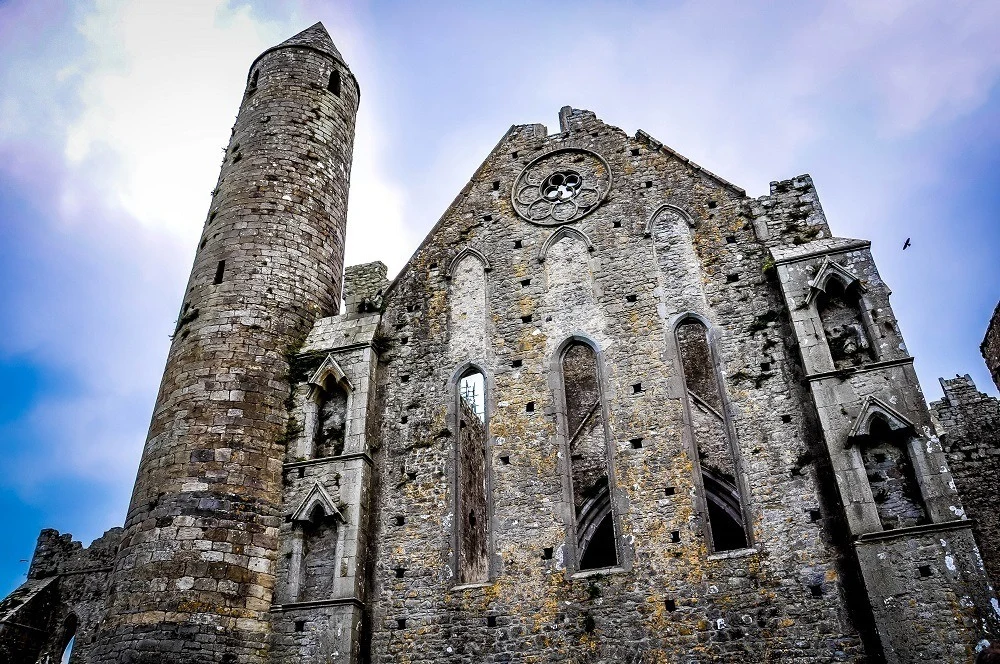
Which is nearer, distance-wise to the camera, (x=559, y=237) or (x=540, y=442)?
(x=540, y=442)

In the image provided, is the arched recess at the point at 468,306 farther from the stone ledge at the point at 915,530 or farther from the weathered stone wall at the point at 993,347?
the weathered stone wall at the point at 993,347

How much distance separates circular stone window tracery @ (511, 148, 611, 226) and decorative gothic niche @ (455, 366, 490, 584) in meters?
3.14

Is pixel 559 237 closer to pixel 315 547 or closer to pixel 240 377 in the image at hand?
pixel 240 377

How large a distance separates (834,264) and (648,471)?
12.6 feet

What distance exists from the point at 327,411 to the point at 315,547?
2.21 metres

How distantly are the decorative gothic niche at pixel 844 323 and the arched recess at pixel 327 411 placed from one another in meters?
7.01

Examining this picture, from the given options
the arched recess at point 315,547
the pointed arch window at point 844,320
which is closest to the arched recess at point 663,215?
the pointed arch window at point 844,320

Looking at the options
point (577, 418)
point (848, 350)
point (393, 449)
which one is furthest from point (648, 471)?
point (577, 418)

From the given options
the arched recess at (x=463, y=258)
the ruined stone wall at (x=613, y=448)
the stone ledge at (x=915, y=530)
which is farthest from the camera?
the arched recess at (x=463, y=258)

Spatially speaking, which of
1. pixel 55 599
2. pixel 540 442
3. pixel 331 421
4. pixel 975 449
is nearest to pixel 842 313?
pixel 540 442

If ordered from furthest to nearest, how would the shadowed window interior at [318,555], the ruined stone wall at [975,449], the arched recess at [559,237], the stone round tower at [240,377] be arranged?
1. the ruined stone wall at [975,449]
2. the arched recess at [559,237]
3. the shadowed window interior at [318,555]
4. the stone round tower at [240,377]

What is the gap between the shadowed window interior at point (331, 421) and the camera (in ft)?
39.4

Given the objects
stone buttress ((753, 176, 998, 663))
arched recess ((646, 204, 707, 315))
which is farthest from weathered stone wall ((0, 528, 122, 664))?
stone buttress ((753, 176, 998, 663))

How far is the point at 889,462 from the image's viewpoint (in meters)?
9.48
